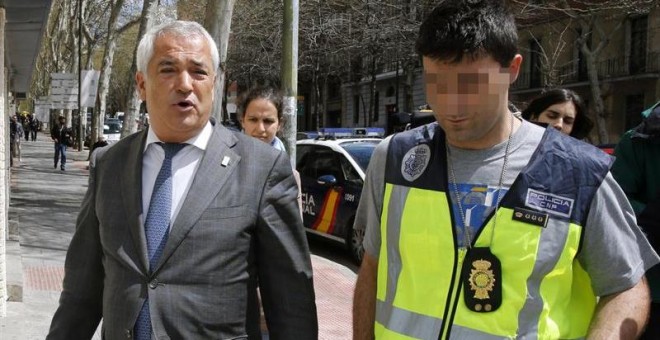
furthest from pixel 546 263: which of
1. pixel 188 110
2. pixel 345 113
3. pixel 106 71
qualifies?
pixel 345 113

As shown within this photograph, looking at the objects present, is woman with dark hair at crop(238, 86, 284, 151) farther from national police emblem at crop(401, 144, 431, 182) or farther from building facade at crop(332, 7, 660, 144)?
building facade at crop(332, 7, 660, 144)

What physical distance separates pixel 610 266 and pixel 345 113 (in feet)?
185

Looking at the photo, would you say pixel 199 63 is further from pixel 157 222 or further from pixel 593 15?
pixel 593 15

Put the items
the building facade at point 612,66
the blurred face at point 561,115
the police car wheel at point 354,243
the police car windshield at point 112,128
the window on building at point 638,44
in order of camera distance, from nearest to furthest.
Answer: the blurred face at point 561,115
the police car wheel at point 354,243
the building facade at point 612,66
the window on building at point 638,44
the police car windshield at point 112,128

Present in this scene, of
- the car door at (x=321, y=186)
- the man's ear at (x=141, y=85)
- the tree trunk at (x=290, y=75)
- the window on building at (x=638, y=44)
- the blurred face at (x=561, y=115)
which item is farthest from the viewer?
the window on building at (x=638, y=44)

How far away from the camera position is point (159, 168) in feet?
7.35

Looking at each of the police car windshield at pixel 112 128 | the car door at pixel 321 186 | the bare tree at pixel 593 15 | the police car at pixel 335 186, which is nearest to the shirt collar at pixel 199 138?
the police car at pixel 335 186

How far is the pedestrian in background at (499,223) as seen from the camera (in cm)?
171

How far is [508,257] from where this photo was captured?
5.62 feet

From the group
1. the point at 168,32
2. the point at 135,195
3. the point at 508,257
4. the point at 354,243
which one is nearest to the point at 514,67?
the point at 508,257

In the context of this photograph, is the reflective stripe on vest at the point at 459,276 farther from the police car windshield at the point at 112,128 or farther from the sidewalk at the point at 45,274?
the police car windshield at the point at 112,128

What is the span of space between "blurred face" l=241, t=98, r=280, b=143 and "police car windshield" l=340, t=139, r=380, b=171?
488 centimetres

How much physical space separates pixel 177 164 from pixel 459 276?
3.17ft

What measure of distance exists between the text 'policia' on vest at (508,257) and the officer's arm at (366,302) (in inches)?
4.8
